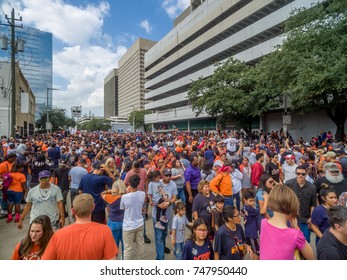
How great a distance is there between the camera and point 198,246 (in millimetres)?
2873

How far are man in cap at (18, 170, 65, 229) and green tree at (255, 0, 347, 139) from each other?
13.2 m

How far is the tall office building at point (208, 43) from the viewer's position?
24.0 m

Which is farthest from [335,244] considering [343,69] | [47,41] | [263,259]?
[47,41]

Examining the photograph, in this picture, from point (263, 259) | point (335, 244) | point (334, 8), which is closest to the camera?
point (335, 244)

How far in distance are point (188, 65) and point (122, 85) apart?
10474 centimetres

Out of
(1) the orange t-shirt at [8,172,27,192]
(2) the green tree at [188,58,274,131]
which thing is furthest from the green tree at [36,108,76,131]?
(1) the orange t-shirt at [8,172,27,192]

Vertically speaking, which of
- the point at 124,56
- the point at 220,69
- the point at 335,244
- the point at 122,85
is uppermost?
the point at 124,56

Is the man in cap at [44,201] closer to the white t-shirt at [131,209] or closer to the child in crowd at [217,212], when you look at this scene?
the white t-shirt at [131,209]

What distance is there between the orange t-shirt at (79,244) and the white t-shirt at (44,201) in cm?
196

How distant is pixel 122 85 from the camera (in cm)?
13600

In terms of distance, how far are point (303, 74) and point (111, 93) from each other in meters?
172

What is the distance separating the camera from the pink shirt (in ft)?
6.85

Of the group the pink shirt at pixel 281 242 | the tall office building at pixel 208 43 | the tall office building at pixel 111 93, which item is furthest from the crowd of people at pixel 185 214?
the tall office building at pixel 111 93

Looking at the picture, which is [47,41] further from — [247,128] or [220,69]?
[247,128]
